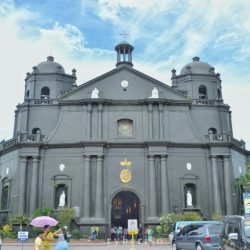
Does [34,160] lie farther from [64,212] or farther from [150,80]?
[150,80]

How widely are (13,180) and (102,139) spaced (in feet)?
30.4

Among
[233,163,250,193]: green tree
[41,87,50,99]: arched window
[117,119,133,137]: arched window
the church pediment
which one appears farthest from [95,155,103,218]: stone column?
[233,163,250,193]: green tree

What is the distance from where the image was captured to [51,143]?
35906mm

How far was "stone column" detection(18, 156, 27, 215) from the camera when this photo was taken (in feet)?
111

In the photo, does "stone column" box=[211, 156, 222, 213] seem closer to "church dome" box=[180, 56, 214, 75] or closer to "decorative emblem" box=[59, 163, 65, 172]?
"church dome" box=[180, 56, 214, 75]

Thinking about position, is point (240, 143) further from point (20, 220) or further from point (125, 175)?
point (20, 220)

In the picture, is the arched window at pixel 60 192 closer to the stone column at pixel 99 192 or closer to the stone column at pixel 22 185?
the stone column at pixel 22 185

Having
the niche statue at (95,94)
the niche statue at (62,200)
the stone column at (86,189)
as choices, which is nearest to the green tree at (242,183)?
the stone column at (86,189)

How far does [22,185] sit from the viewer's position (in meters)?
34.4

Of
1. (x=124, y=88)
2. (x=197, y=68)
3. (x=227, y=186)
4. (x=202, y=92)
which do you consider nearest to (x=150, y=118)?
(x=124, y=88)

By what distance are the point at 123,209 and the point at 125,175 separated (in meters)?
3.87

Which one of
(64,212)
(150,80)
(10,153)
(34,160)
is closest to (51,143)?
(34,160)

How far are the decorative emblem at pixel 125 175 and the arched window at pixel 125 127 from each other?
11.6ft

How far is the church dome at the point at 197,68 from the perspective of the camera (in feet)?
135
